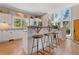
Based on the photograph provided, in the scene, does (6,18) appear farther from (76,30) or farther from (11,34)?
(76,30)

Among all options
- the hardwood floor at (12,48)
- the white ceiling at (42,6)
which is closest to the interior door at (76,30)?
the white ceiling at (42,6)

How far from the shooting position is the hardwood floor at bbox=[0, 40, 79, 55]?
2.52 meters

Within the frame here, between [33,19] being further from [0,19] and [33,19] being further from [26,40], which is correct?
[0,19]

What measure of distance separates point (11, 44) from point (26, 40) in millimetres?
310

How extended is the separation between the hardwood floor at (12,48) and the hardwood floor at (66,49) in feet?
1.78

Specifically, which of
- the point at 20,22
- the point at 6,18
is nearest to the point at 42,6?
the point at 20,22

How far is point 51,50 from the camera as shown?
2.67 m

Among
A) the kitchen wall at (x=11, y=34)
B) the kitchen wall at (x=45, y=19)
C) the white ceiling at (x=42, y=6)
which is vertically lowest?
the kitchen wall at (x=11, y=34)

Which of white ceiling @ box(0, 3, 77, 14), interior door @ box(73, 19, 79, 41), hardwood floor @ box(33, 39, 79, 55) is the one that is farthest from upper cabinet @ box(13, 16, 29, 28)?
interior door @ box(73, 19, 79, 41)

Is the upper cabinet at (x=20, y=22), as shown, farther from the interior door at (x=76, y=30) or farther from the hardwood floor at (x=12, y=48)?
the interior door at (x=76, y=30)

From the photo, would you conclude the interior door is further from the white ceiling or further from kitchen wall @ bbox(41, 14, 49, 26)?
kitchen wall @ bbox(41, 14, 49, 26)

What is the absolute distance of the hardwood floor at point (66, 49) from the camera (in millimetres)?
2576

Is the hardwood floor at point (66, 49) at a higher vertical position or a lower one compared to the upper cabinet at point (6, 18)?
lower
